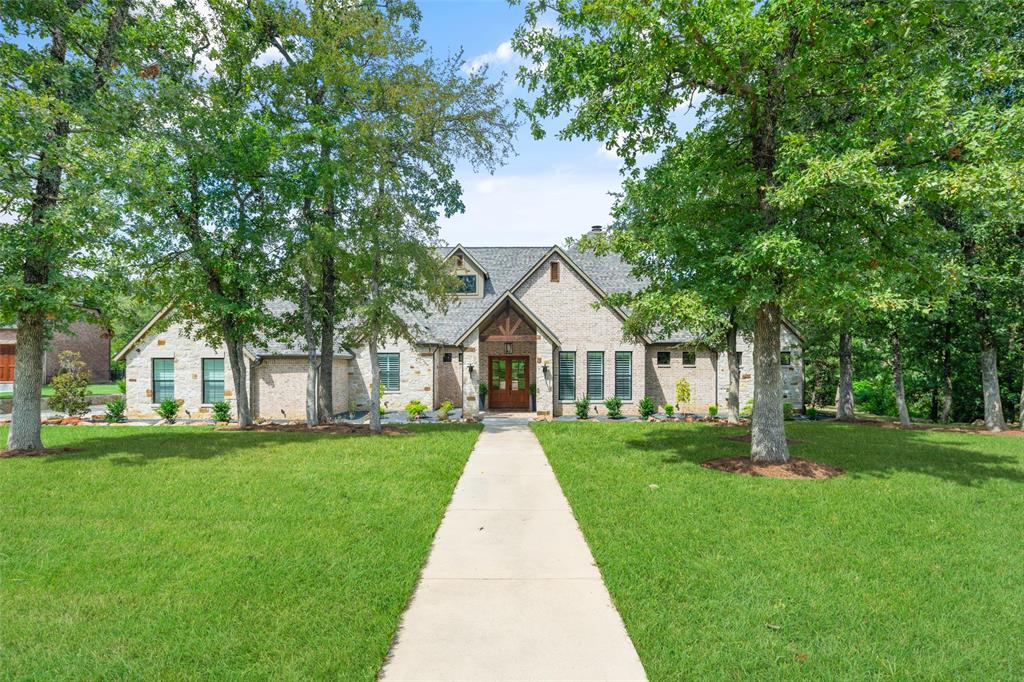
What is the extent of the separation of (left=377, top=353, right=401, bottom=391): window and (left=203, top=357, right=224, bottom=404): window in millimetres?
6820

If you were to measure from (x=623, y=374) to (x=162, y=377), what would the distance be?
67.6ft

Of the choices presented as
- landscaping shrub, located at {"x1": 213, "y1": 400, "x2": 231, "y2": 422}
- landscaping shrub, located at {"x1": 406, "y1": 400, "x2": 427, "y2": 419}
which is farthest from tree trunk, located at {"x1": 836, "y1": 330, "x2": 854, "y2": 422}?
landscaping shrub, located at {"x1": 213, "y1": 400, "x2": 231, "y2": 422}

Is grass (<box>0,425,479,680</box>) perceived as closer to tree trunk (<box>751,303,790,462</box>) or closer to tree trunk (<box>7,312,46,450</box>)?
tree trunk (<box>7,312,46,450</box>)

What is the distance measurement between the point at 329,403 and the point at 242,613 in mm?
15694

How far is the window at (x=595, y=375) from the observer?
2467 cm

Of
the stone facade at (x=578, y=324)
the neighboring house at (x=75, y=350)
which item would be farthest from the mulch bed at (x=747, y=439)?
Result: the neighboring house at (x=75, y=350)

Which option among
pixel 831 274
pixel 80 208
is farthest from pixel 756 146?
pixel 80 208

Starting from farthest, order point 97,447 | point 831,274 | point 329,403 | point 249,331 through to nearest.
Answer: point 329,403 < point 249,331 < point 97,447 < point 831,274

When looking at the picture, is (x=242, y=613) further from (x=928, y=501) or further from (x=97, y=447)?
(x=97, y=447)

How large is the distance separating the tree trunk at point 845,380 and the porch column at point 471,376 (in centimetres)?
1504

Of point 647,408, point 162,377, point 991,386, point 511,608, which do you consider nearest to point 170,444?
point 162,377

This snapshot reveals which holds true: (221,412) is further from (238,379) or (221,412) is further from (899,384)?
(899,384)

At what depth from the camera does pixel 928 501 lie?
894 cm

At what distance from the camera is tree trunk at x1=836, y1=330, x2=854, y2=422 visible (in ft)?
70.3
